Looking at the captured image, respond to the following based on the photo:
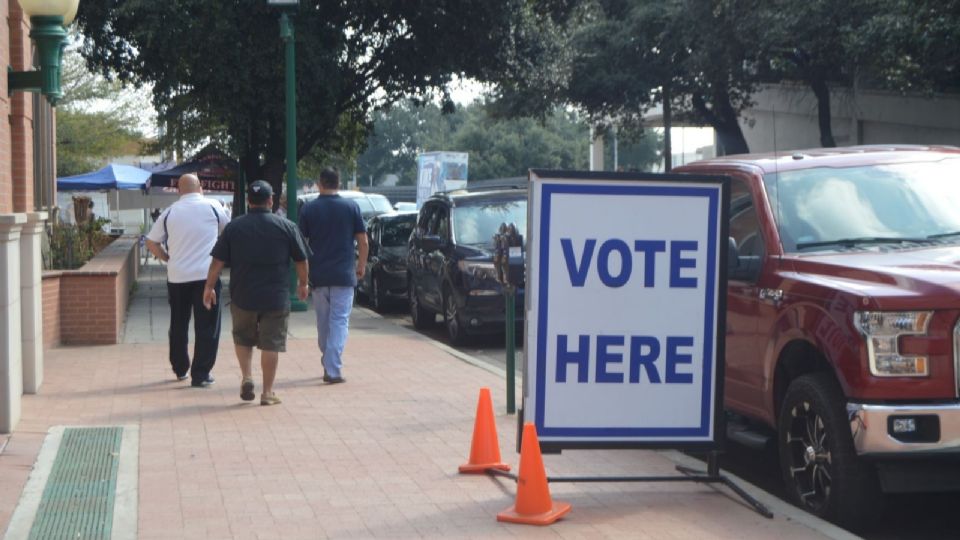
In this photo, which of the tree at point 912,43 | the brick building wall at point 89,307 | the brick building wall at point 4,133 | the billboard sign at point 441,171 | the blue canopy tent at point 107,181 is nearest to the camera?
the brick building wall at point 4,133

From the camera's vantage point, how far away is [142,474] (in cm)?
797

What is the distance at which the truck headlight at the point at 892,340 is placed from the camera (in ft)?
Result: 21.5

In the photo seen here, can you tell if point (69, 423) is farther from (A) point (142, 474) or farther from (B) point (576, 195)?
(B) point (576, 195)

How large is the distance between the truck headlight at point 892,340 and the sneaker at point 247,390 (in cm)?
560

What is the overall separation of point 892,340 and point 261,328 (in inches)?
219

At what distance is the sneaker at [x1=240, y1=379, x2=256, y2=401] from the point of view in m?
10.7

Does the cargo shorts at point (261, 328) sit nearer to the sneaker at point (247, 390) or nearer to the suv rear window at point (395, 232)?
the sneaker at point (247, 390)

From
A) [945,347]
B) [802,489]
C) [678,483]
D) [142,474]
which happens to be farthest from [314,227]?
[945,347]

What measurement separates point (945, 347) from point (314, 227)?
6.75 metres

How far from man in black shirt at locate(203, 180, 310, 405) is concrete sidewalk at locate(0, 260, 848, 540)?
49cm

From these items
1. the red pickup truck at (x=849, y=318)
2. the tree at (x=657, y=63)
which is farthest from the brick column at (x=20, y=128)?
the tree at (x=657, y=63)

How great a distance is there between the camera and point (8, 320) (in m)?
8.84

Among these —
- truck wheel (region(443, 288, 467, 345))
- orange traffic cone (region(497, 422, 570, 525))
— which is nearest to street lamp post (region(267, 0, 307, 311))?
truck wheel (region(443, 288, 467, 345))

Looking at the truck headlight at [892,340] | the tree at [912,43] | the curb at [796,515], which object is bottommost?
the curb at [796,515]
